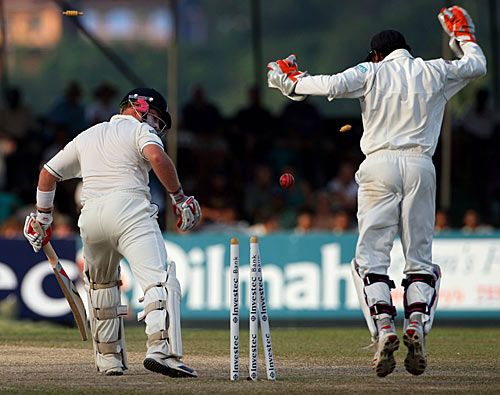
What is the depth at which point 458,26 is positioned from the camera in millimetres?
10008

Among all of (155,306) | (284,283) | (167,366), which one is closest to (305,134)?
(284,283)

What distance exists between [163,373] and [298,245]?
9202 millimetres

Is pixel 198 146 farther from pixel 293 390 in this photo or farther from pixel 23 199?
pixel 293 390

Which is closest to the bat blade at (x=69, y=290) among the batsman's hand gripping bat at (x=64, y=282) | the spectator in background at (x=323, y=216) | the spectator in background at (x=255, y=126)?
the batsman's hand gripping bat at (x=64, y=282)

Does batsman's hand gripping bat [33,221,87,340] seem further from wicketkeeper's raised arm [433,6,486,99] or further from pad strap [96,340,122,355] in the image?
wicketkeeper's raised arm [433,6,486,99]

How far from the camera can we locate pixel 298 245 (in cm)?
1811

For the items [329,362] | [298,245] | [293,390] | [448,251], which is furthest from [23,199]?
[293,390]

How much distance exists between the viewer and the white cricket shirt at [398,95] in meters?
9.45

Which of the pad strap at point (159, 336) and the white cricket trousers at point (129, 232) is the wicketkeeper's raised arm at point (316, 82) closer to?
the white cricket trousers at point (129, 232)

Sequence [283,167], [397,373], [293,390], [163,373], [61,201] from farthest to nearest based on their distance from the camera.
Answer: [283,167], [61,201], [397,373], [163,373], [293,390]

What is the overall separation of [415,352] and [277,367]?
152 cm

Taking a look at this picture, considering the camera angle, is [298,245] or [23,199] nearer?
[298,245]

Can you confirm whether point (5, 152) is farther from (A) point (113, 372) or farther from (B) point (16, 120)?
(A) point (113, 372)

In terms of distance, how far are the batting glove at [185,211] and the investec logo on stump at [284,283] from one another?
8488 mm
